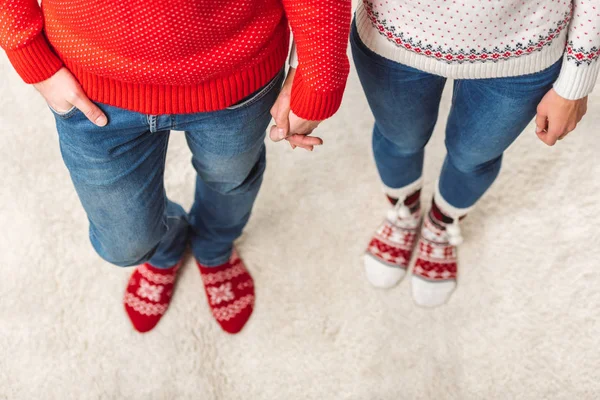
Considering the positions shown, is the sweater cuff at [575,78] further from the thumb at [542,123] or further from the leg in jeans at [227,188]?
the leg in jeans at [227,188]

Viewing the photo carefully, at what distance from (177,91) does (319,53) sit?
0.18m

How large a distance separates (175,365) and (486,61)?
83cm

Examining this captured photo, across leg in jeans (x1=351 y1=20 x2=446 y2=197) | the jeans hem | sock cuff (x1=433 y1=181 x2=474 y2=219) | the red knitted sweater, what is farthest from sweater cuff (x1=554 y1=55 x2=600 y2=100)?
the jeans hem

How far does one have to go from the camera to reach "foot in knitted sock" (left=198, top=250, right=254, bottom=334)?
127 cm

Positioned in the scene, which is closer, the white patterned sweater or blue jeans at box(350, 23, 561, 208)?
the white patterned sweater

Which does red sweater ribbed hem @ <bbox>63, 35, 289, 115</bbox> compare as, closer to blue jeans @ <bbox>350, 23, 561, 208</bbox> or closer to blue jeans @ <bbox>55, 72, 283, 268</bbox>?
blue jeans @ <bbox>55, 72, 283, 268</bbox>

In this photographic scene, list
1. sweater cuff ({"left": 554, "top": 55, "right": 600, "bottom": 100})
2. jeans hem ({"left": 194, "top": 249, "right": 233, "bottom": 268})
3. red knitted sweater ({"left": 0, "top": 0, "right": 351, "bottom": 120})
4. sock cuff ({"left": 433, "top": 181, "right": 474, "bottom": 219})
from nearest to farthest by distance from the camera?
red knitted sweater ({"left": 0, "top": 0, "right": 351, "bottom": 120}), sweater cuff ({"left": 554, "top": 55, "right": 600, "bottom": 100}), sock cuff ({"left": 433, "top": 181, "right": 474, "bottom": 219}), jeans hem ({"left": 194, "top": 249, "right": 233, "bottom": 268})

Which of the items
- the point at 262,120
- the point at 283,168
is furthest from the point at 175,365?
the point at 262,120

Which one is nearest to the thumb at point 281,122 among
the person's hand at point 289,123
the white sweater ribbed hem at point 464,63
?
the person's hand at point 289,123

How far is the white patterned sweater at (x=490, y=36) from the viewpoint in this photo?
2.37 ft

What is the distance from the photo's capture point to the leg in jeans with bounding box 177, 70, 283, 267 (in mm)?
826

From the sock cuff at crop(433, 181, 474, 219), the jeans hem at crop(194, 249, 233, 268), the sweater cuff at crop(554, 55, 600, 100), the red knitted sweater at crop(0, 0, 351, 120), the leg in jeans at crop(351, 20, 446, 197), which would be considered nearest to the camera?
the red knitted sweater at crop(0, 0, 351, 120)

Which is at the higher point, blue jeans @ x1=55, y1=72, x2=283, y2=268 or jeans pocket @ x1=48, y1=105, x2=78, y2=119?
jeans pocket @ x1=48, y1=105, x2=78, y2=119

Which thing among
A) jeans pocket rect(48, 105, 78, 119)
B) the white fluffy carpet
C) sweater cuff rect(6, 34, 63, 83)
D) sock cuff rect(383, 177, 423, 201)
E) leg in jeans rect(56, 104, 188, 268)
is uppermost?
sweater cuff rect(6, 34, 63, 83)
